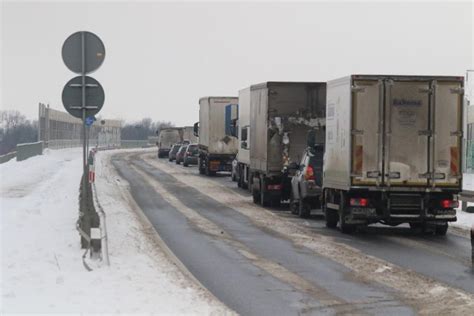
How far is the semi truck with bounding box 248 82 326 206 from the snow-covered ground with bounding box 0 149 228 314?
6723mm

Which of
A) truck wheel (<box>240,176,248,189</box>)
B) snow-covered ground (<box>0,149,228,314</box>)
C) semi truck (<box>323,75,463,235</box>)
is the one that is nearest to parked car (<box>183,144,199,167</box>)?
truck wheel (<box>240,176,248,189</box>)

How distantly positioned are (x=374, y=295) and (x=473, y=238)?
372cm

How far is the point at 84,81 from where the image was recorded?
13867mm

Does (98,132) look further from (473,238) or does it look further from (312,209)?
(473,238)

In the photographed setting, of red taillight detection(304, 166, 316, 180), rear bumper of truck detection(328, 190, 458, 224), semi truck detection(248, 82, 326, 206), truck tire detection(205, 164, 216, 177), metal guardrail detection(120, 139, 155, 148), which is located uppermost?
semi truck detection(248, 82, 326, 206)

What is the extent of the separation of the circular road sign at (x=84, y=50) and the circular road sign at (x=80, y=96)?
0.69 ft

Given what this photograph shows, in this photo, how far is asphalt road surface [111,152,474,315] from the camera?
33.8 ft

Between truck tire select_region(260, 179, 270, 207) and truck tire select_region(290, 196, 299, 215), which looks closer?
truck tire select_region(290, 196, 299, 215)

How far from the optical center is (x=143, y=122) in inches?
7810

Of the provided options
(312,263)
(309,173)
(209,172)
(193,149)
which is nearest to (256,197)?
(309,173)

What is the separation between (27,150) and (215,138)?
17824mm

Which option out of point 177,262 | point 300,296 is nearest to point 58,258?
point 177,262

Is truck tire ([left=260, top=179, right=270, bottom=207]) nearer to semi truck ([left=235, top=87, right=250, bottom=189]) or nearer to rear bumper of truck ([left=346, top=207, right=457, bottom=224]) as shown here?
semi truck ([left=235, top=87, right=250, bottom=189])

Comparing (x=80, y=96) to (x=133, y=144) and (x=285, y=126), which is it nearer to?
(x=285, y=126)
